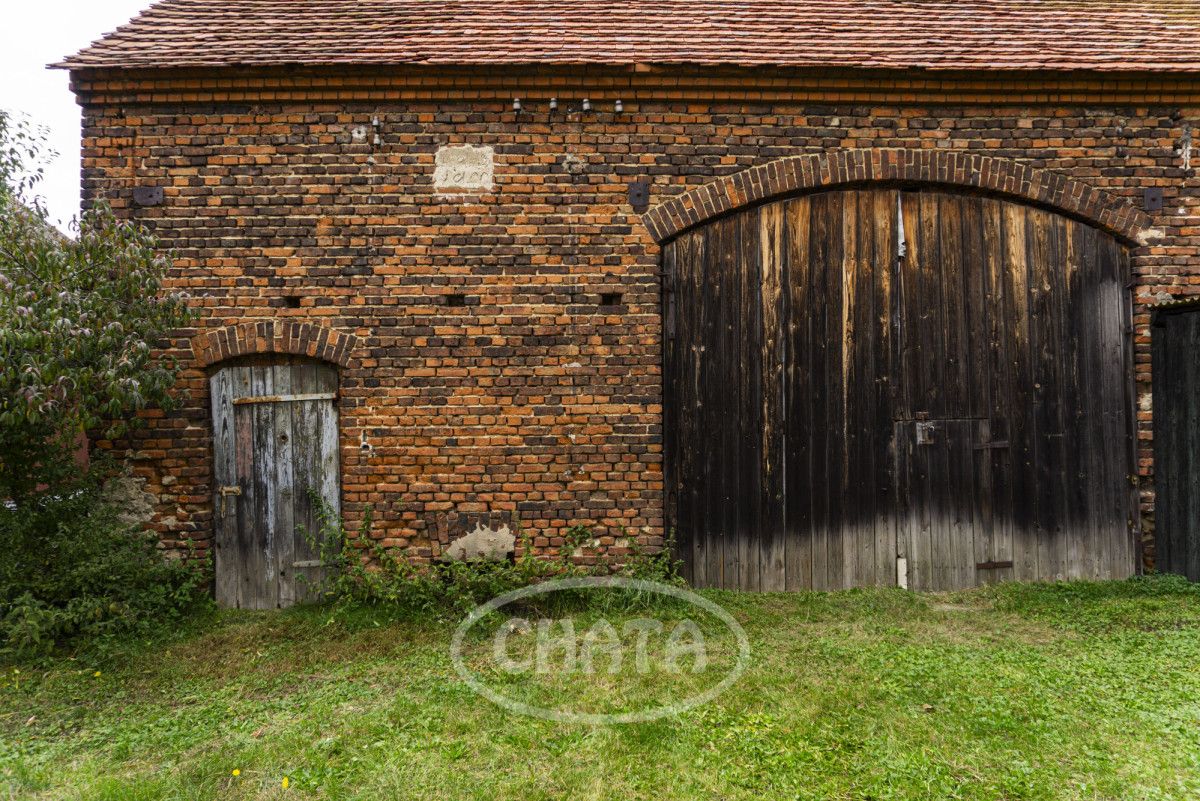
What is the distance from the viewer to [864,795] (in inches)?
104

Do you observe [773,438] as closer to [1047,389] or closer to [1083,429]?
[1047,389]

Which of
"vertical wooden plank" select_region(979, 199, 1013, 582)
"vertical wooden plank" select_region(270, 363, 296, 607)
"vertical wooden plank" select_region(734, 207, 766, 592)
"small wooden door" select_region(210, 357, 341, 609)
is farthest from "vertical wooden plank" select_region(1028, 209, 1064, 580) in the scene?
"vertical wooden plank" select_region(270, 363, 296, 607)

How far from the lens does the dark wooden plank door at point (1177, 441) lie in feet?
16.2

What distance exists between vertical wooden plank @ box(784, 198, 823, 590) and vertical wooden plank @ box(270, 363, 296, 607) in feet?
13.6

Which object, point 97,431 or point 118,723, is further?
point 97,431

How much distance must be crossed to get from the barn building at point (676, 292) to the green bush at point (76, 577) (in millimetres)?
374

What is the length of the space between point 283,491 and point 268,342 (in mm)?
1229

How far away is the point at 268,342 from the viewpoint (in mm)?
4918

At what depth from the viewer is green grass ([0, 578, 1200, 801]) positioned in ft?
9.06

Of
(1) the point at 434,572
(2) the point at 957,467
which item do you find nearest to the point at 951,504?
(2) the point at 957,467

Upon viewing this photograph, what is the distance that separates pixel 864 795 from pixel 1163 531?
442cm

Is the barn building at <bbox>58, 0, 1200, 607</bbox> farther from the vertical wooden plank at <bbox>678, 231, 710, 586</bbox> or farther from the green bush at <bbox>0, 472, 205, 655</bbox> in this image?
the green bush at <bbox>0, 472, 205, 655</bbox>

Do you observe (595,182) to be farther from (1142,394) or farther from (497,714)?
(1142,394)

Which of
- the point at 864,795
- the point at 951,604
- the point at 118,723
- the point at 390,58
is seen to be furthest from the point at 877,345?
the point at 118,723
